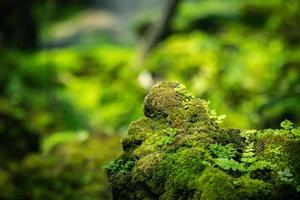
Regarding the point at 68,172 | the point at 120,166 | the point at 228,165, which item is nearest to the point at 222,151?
the point at 228,165

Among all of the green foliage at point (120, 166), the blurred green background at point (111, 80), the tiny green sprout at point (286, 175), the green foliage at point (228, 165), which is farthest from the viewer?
the blurred green background at point (111, 80)

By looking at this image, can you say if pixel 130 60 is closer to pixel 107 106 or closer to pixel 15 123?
pixel 107 106

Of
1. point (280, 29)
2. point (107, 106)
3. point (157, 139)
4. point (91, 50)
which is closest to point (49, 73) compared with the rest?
point (107, 106)

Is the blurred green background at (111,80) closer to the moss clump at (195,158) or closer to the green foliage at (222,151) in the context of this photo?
the moss clump at (195,158)

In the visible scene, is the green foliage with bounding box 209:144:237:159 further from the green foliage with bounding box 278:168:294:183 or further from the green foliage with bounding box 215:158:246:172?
the green foliage with bounding box 278:168:294:183

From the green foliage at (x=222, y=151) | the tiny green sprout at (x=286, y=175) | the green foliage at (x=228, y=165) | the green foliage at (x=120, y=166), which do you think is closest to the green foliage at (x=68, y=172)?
the green foliage at (x=120, y=166)

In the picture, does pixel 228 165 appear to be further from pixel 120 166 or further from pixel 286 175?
pixel 120 166

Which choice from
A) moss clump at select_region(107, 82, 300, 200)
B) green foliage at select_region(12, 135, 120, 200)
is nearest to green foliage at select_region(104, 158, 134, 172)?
moss clump at select_region(107, 82, 300, 200)
